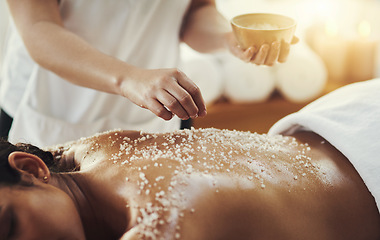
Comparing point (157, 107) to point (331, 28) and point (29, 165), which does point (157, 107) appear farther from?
point (331, 28)

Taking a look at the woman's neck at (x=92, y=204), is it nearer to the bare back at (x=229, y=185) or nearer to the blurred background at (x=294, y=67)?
the bare back at (x=229, y=185)

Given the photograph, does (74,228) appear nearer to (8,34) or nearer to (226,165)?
(226,165)

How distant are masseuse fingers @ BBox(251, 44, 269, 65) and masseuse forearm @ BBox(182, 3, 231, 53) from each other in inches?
10.6

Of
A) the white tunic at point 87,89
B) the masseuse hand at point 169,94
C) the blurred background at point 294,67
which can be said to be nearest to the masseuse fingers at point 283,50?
the masseuse hand at point 169,94

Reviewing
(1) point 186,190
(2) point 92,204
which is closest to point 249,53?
(1) point 186,190

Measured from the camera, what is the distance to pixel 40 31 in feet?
3.98

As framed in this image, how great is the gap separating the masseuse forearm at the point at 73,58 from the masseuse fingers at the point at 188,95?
0.49 feet

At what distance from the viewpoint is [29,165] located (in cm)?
101

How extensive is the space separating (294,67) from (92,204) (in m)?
1.72

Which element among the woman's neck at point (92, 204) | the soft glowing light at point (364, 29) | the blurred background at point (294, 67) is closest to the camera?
the woman's neck at point (92, 204)

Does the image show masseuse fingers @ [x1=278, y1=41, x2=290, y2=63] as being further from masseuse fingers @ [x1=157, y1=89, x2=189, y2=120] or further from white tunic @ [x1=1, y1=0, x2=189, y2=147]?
white tunic @ [x1=1, y1=0, x2=189, y2=147]

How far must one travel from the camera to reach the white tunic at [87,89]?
1.47m

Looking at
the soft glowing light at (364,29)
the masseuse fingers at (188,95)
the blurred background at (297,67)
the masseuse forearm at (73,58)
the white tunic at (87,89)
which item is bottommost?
the blurred background at (297,67)

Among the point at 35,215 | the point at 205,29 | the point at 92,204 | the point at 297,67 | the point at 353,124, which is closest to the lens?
the point at 35,215
